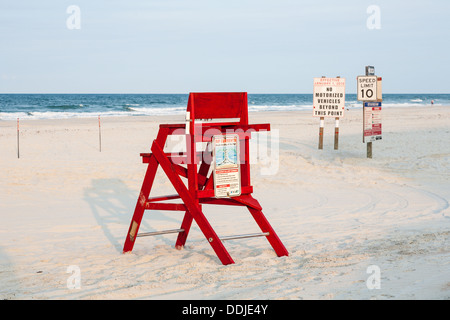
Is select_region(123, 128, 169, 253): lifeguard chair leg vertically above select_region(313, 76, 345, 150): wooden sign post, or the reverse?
select_region(313, 76, 345, 150): wooden sign post

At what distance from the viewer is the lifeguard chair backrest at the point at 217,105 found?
5.29 meters

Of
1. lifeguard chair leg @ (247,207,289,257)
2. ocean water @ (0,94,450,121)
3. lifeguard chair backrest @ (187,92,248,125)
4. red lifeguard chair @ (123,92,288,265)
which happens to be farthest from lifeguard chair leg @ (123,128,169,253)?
ocean water @ (0,94,450,121)

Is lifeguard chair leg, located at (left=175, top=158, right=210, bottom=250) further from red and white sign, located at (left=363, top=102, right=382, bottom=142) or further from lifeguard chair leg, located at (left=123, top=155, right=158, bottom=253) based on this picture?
red and white sign, located at (left=363, top=102, right=382, bottom=142)

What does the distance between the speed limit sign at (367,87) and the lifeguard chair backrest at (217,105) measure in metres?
8.51

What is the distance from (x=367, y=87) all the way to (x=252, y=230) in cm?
744

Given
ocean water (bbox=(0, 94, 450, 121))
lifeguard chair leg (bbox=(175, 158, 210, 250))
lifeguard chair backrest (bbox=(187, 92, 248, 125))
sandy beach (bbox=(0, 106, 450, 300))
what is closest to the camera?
sandy beach (bbox=(0, 106, 450, 300))

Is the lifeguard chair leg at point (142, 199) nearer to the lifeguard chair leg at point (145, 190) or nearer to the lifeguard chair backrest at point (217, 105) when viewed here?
the lifeguard chair leg at point (145, 190)

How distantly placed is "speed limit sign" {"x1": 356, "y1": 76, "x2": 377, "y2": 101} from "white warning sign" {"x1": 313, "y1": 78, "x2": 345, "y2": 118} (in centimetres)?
109

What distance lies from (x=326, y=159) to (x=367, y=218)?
5.79m

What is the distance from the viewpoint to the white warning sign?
48.0 feet

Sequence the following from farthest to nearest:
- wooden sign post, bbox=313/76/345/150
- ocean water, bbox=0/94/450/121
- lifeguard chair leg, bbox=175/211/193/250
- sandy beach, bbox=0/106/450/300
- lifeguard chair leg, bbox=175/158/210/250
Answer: ocean water, bbox=0/94/450/121 → wooden sign post, bbox=313/76/345/150 → lifeguard chair leg, bbox=175/211/193/250 → lifeguard chair leg, bbox=175/158/210/250 → sandy beach, bbox=0/106/450/300

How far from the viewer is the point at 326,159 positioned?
1343 centimetres
